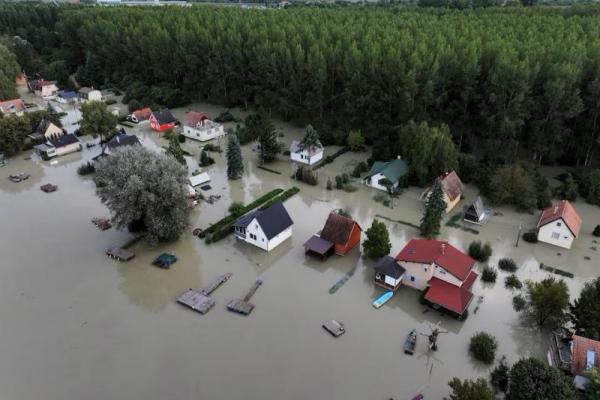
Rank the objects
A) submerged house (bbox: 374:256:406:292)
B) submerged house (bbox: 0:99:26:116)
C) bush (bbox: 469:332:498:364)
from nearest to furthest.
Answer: bush (bbox: 469:332:498:364)
submerged house (bbox: 374:256:406:292)
submerged house (bbox: 0:99:26:116)

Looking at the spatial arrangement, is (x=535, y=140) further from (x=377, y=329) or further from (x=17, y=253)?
(x=17, y=253)

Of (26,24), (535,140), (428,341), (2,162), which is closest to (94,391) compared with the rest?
(428,341)

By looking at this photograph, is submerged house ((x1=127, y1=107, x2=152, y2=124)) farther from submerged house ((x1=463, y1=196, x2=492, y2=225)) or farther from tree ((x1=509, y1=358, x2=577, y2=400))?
tree ((x1=509, y1=358, x2=577, y2=400))

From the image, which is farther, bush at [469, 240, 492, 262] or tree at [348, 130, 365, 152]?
tree at [348, 130, 365, 152]

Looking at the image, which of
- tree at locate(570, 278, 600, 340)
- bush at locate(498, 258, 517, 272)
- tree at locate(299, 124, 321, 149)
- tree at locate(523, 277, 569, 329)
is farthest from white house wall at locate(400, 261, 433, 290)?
tree at locate(299, 124, 321, 149)

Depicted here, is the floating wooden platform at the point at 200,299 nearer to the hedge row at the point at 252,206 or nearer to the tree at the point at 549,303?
the hedge row at the point at 252,206

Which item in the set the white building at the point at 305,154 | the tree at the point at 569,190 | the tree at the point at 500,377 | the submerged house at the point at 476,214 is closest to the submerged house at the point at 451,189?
the submerged house at the point at 476,214

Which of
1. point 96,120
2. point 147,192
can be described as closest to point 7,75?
point 96,120
